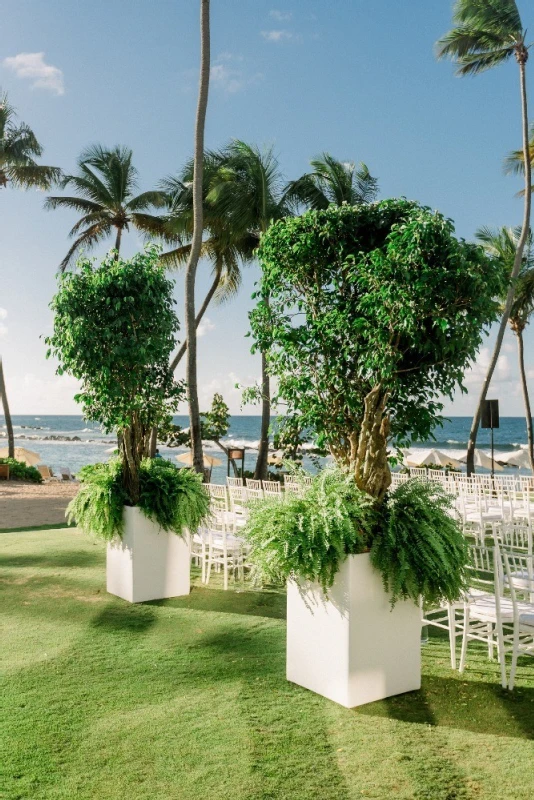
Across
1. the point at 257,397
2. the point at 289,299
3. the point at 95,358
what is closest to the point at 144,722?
the point at 257,397

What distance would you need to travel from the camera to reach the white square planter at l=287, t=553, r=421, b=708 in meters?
4.24

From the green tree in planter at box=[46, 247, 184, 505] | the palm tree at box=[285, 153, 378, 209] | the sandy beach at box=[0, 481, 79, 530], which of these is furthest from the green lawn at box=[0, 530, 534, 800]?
the palm tree at box=[285, 153, 378, 209]

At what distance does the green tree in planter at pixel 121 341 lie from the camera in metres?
6.62

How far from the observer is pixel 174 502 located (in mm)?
6867

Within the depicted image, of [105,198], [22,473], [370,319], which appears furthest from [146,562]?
[105,198]

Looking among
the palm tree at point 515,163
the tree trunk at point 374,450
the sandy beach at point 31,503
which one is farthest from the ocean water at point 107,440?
the tree trunk at point 374,450

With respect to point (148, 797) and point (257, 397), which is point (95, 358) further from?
point (148, 797)

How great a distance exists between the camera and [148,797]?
3082 mm

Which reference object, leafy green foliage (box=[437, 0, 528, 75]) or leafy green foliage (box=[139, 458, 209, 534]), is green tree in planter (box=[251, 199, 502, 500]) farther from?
leafy green foliage (box=[437, 0, 528, 75])

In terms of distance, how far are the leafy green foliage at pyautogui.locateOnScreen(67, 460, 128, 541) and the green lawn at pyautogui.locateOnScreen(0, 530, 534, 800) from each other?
44.2 inches

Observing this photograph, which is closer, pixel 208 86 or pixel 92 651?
pixel 92 651

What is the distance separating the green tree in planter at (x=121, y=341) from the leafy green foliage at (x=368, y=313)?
76.9 inches

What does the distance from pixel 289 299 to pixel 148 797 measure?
3196 mm

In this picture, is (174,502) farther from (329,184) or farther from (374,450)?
(329,184)
